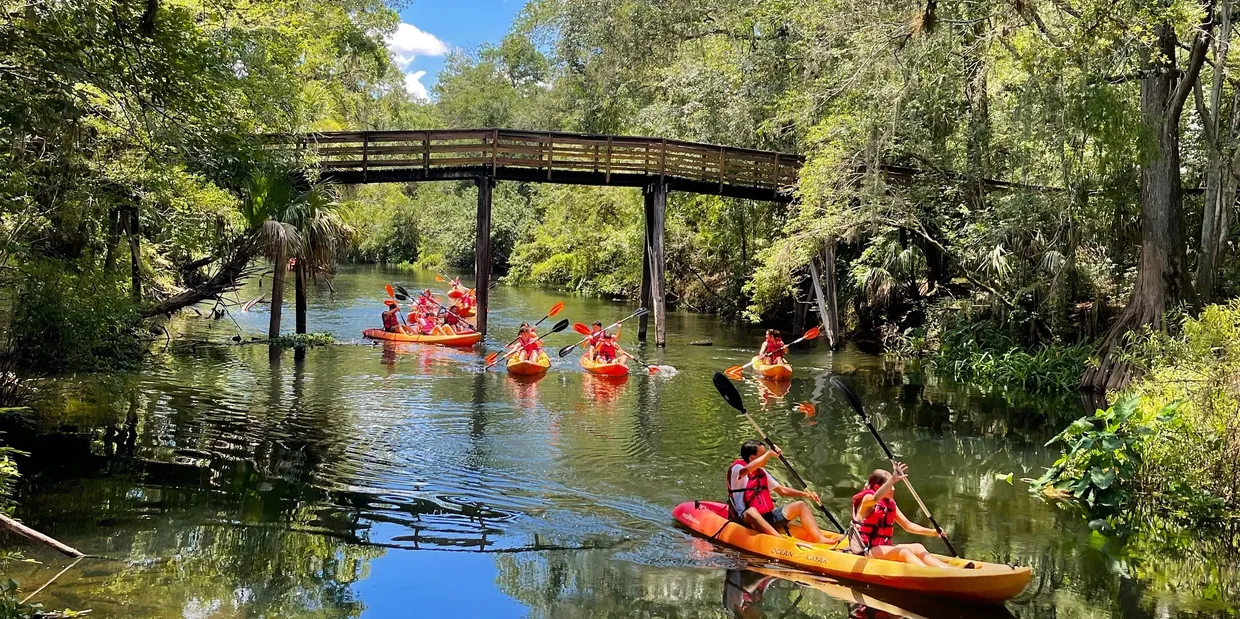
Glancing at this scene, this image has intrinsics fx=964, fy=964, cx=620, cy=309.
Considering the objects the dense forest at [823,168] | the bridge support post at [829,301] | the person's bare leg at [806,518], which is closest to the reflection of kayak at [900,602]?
the person's bare leg at [806,518]

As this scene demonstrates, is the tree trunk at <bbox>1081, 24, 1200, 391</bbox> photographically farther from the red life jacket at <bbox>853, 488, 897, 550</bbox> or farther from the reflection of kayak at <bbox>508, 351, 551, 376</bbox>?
the reflection of kayak at <bbox>508, 351, 551, 376</bbox>

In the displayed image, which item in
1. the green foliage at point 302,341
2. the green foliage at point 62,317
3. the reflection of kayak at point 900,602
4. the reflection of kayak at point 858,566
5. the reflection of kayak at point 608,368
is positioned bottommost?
the reflection of kayak at point 900,602

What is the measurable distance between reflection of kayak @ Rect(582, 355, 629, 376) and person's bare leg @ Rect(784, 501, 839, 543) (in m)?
10.2

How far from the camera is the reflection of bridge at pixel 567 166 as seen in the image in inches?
878

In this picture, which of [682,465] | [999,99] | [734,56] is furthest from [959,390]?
[734,56]

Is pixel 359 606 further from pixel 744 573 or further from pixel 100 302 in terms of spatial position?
pixel 100 302

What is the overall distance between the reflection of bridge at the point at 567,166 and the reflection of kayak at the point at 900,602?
51.3ft

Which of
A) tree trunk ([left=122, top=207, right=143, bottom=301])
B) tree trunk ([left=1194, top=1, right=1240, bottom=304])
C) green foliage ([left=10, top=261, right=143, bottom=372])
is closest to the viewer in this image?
green foliage ([left=10, top=261, right=143, bottom=372])

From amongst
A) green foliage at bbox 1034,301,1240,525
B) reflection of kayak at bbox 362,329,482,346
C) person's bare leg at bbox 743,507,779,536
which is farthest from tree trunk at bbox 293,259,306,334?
green foliage at bbox 1034,301,1240,525

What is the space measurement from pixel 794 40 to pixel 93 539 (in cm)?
2489

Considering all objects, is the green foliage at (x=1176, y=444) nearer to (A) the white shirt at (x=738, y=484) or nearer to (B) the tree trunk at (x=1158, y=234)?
(A) the white shirt at (x=738, y=484)

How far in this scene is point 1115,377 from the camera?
15758 mm

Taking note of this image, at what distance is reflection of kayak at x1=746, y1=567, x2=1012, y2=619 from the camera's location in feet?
25.6

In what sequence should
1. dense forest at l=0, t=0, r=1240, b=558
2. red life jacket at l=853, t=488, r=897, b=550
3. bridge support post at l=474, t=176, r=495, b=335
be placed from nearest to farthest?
red life jacket at l=853, t=488, r=897, b=550 → dense forest at l=0, t=0, r=1240, b=558 → bridge support post at l=474, t=176, r=495, b=335
